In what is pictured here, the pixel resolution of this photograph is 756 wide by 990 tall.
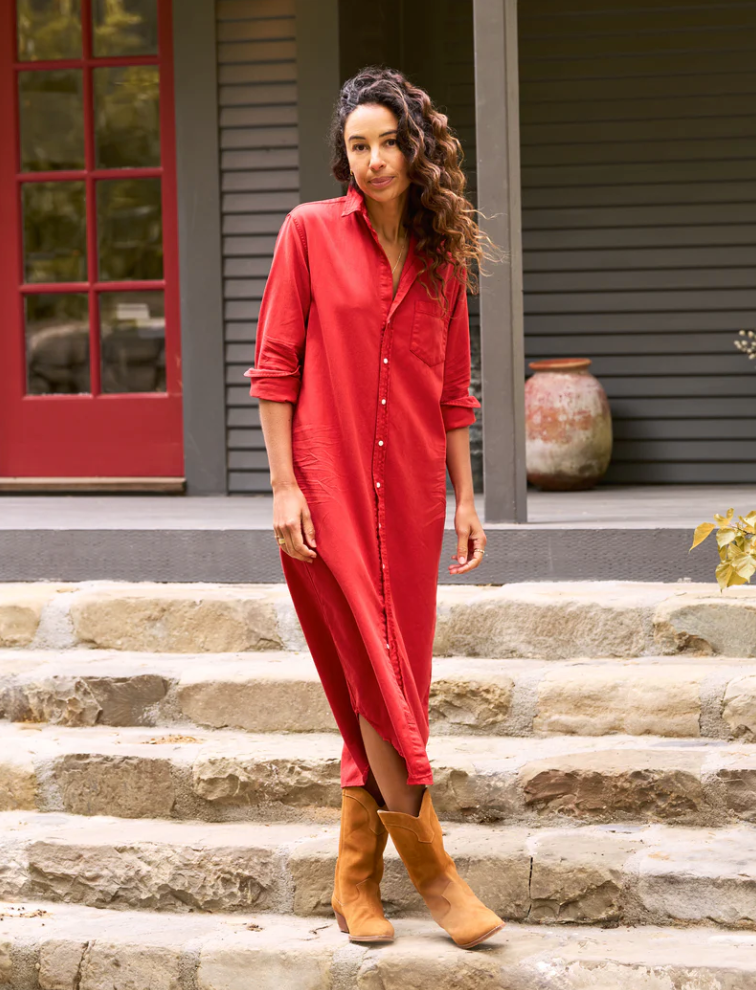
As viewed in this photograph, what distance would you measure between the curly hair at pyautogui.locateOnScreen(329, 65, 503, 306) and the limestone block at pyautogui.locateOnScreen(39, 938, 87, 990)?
1.51 m

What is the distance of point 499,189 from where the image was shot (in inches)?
156

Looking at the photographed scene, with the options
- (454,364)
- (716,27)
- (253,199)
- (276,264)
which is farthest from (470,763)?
(716,27)

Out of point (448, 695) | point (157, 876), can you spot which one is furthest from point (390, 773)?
point (448, 695)

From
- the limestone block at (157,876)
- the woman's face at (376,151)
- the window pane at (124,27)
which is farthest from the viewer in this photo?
the window pane at (124,27)

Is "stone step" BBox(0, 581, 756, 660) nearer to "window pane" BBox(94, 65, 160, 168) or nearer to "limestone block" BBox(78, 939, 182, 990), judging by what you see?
"limestone block" BBox(78, 939, 182, 990)

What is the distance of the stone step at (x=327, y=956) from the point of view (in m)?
2.42

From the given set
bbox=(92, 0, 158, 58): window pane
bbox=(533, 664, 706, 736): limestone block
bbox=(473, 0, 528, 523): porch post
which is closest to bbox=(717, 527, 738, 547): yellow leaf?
bbox=(533, 664, 706, 736): limestone block

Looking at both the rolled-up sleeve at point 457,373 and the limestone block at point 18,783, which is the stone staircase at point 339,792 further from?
the rolled-up sleeve at point 457,373

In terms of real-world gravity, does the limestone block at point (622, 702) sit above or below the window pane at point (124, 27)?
below

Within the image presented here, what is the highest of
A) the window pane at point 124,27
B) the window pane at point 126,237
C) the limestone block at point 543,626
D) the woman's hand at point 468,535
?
the window pane at point 124,27

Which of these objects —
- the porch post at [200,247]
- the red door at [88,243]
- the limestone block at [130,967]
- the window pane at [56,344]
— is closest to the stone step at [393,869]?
the limestone block at [130,967]

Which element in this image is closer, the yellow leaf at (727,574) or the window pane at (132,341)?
the yellow leaf at (727,574)

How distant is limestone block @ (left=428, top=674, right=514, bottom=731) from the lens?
324 cm

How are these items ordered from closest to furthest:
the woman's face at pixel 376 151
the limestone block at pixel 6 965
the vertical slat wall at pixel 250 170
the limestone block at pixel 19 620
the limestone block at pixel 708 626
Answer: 1. the woman's face at pixel 376 151
2. the limestone block at pixel 6 965
3. the limestone block at pixel 708 626
4. the limestone block at pixel 19 620
5. the vertical slat wall at pixel 250 170
